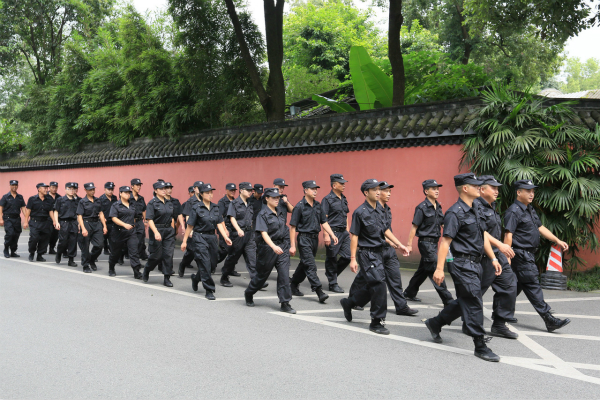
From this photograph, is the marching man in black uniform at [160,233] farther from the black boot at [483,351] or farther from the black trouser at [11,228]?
the black boot at [483,351]

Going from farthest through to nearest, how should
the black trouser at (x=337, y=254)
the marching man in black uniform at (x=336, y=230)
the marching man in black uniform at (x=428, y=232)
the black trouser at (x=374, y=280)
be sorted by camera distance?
the marching man in black uniform at (x=336, y=230) < the black trouser at (x=337, y=254) < the marching man in black uniform at (x=428, y=232) < the black trouser at (x=374, y=280)

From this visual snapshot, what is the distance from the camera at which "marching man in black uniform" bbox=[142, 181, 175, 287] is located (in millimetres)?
9742

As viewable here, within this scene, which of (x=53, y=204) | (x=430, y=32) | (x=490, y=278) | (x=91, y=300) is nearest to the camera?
(x=490, y=278)

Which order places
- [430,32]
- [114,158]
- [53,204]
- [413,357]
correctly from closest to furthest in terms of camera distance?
[413,357]
[53,204]
[114,158]
[430,32]

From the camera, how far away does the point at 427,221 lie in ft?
26.8

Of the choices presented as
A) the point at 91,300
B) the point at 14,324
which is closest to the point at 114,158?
the point at 91,300

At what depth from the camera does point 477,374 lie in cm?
488

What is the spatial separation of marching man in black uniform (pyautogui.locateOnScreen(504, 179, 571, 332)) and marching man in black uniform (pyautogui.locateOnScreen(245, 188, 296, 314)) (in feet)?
9.78

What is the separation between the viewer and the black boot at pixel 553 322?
641cm

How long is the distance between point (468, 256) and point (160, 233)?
608 cm

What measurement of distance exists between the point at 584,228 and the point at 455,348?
5.39 metres

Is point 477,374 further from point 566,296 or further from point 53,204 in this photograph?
point 53,204

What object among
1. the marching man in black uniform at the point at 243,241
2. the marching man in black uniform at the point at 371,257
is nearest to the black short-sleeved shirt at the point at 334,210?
the marching man in black uniform at the point at 243,241

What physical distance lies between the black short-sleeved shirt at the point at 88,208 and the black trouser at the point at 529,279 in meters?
8.67
